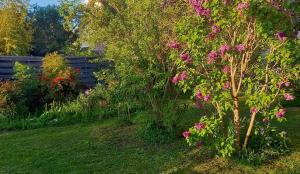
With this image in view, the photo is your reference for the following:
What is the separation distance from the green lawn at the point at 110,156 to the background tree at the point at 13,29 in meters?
9.96

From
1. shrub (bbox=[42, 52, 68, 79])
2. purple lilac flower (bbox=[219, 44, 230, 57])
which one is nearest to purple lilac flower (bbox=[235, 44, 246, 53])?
purple lilac flower (bbox=[219, 44, 230, 57])

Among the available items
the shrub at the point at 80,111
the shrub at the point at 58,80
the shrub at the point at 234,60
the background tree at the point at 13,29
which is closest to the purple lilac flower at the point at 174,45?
the shrub at the point at 234,60

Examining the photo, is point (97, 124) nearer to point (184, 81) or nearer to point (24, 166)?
point (24, 166)

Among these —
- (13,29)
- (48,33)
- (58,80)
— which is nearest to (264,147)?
(58,80)

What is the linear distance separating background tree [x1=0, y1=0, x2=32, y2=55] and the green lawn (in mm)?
9964

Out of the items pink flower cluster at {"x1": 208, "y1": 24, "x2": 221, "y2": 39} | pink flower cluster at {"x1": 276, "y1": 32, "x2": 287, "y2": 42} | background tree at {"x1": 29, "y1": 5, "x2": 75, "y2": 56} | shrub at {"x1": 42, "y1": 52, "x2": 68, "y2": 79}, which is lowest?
pink flower cluster at {"x1": 276, "y1": 32, "x2": 287, "y2": 42}

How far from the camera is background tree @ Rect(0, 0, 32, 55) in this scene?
18.2 meters

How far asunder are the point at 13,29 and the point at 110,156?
41.4 feet

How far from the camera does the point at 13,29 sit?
18.4 meters

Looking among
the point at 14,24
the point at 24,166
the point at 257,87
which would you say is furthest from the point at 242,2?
the point at 14,24

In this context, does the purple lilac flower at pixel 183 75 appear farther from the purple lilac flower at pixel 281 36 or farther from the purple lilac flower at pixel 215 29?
the purple lilac flower at pixel 281 36

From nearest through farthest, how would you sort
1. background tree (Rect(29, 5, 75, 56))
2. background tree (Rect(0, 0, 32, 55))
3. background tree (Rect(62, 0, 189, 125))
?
background tree (Rect(62, 0, 189, 125)) → background tree (Rect(0, 0, 32, 55)) → background tree (Rect(29, 5, 75, 56))

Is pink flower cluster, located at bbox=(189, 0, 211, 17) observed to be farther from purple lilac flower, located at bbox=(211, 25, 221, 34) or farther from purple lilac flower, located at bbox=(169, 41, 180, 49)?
purple lilac flower, located at bbox=(169, 41, 180, 49)

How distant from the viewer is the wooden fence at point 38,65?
45.1 ft
